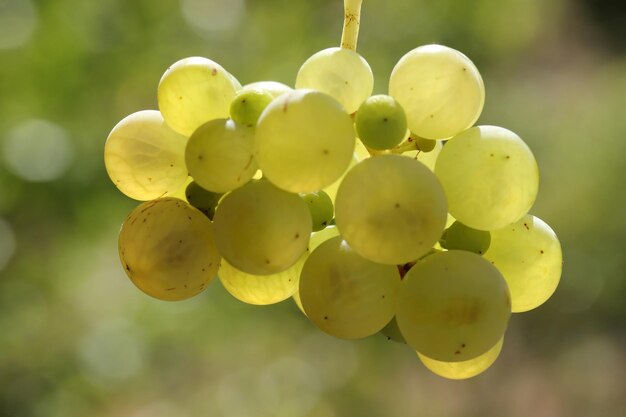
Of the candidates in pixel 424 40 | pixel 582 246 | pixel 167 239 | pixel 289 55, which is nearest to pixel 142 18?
pixel 289 55

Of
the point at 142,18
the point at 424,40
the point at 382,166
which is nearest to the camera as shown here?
the point at 382,166

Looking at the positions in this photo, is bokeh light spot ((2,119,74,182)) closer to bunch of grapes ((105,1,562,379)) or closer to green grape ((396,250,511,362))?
bunch of grapes ((105,1,562,379))

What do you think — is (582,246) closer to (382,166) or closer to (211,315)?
(211,315)

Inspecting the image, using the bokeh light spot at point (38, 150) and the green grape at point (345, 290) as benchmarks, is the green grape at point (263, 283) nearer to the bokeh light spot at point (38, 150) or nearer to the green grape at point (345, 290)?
the green grape at point (345, 290)

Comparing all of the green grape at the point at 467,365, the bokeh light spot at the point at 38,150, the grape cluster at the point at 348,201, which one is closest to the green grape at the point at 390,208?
the grape cluster at the point at 348,201

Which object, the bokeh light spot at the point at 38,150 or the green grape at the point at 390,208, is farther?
the bokeh light spot at the point at 38,150

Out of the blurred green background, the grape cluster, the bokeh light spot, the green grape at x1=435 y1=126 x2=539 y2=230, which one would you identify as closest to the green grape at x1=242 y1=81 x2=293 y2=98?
the grape cluster
